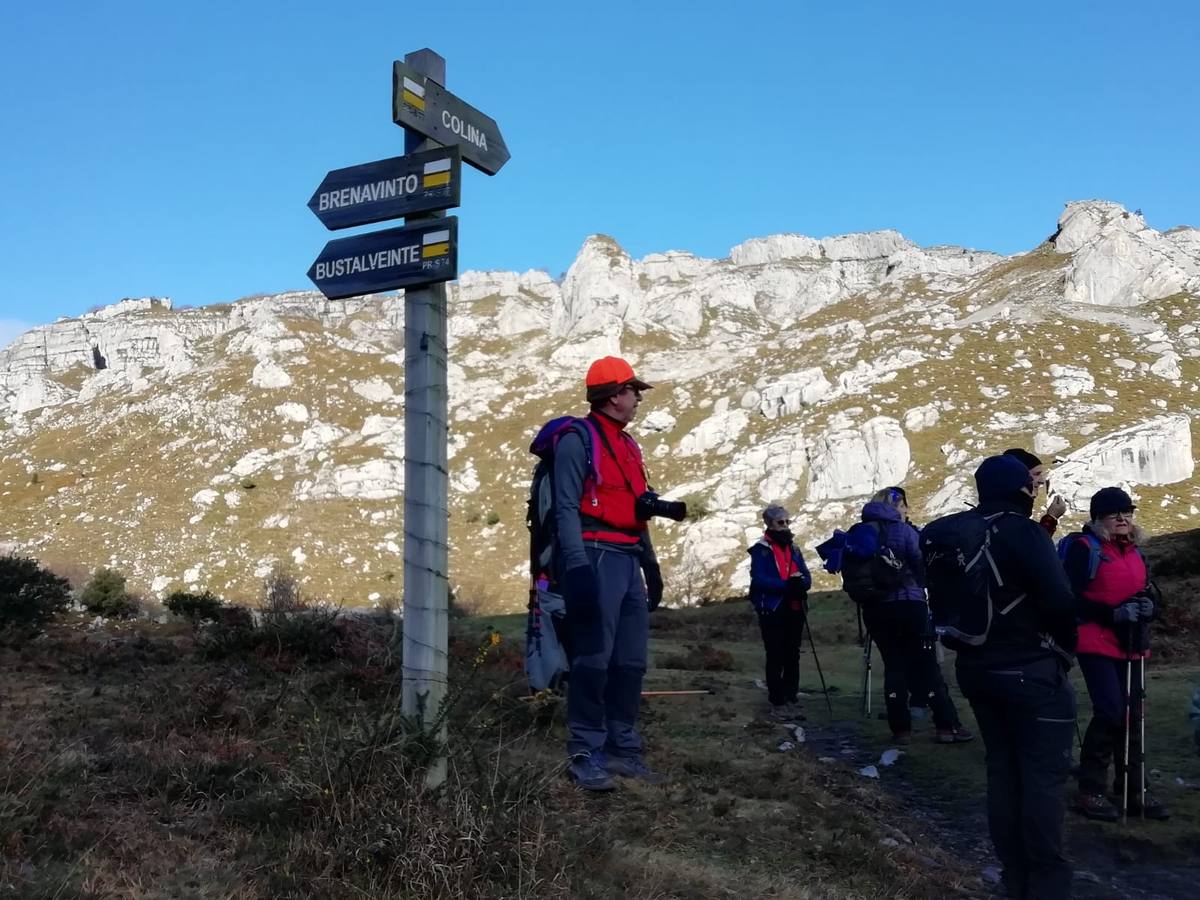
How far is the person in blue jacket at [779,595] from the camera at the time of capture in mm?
10398

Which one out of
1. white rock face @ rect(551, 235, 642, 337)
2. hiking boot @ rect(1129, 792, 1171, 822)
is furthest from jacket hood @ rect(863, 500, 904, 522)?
white rock face @ rect(551, 235, 642, 337)

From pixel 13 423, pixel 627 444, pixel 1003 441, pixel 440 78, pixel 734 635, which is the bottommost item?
pixel 734 635

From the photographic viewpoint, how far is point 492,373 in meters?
102

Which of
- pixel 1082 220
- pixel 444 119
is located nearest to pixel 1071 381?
pixel 1082 220

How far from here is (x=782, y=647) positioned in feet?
35.1

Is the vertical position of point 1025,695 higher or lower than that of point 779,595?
lower

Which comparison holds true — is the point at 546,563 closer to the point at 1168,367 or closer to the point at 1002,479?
the point at 1002,479

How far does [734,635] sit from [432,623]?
59.5ft

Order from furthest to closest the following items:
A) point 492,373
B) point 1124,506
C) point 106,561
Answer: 1. point 492,373
2. point 106,561
3. point 1124,506

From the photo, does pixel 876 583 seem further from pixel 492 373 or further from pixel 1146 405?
pixel 492 373

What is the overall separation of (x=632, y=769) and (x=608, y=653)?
98 cm

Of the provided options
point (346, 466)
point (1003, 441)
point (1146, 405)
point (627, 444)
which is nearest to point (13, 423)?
point (346, 466)

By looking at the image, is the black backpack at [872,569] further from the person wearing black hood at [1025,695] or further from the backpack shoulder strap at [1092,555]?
the person wearing black hood at [1025,695]

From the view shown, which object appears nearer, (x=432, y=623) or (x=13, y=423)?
(x=432, y=623)
